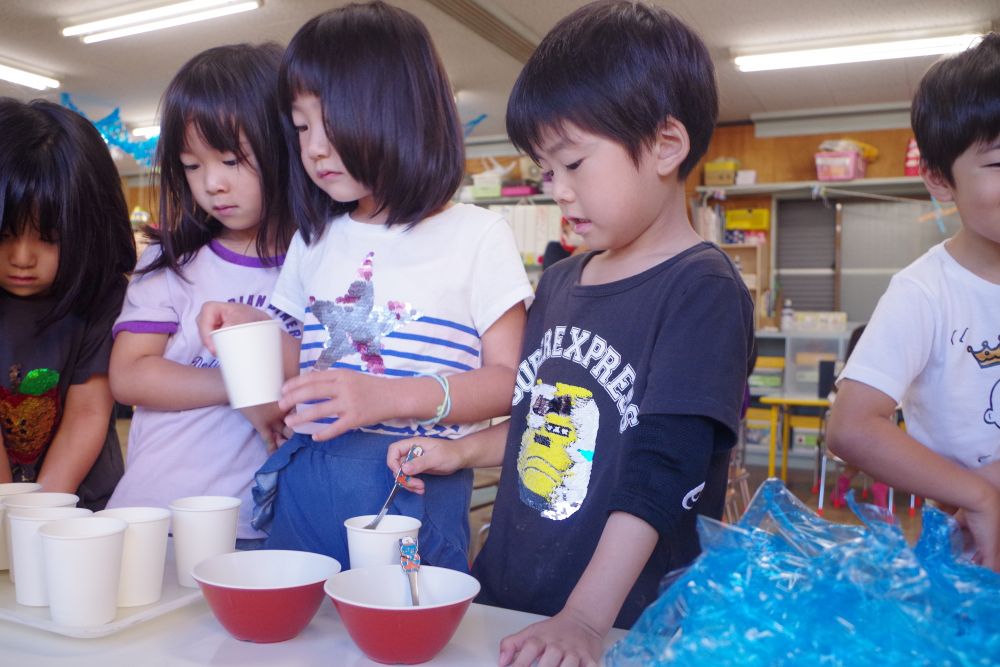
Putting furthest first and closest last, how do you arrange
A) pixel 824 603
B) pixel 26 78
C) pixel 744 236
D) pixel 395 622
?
1. pixel 744 236
2. pixel 26 78
3. pixel 395 622
4. pixel 824 603

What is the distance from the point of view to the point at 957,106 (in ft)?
3.66

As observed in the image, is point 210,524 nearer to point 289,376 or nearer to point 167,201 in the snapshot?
point 289,376

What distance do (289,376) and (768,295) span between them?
737 cm

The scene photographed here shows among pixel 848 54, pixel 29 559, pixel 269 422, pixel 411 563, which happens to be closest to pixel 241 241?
pixel 269 422

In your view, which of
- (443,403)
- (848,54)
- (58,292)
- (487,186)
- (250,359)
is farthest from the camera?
(487,186)

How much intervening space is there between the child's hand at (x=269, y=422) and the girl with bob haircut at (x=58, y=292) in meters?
0.32

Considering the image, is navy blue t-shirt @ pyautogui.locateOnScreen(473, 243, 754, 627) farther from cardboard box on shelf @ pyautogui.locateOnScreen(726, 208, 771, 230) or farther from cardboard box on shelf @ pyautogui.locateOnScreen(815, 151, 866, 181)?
cardboard box on shelf @ pyautogui.locateOnScreen(726, 208, 771, 230)

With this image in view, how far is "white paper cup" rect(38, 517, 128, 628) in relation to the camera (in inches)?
29.5

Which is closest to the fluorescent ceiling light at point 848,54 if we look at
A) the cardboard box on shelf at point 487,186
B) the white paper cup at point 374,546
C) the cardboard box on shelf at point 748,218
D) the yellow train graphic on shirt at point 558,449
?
the cardboard box on shelf at point 748,218

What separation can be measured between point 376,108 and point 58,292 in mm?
683

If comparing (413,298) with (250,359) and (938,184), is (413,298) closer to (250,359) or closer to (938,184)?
(250,359)

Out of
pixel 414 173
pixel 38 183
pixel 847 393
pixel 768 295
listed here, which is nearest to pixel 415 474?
pixel 414 173

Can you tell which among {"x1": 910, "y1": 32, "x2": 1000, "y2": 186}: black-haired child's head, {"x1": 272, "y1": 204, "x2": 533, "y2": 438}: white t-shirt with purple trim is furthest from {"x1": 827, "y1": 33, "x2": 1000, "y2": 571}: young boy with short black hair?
{"x1": 272, "y1": 204, "x2": 533, "y2": 438}: white t-shirt with purple trim

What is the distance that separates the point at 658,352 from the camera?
0.92 meters
